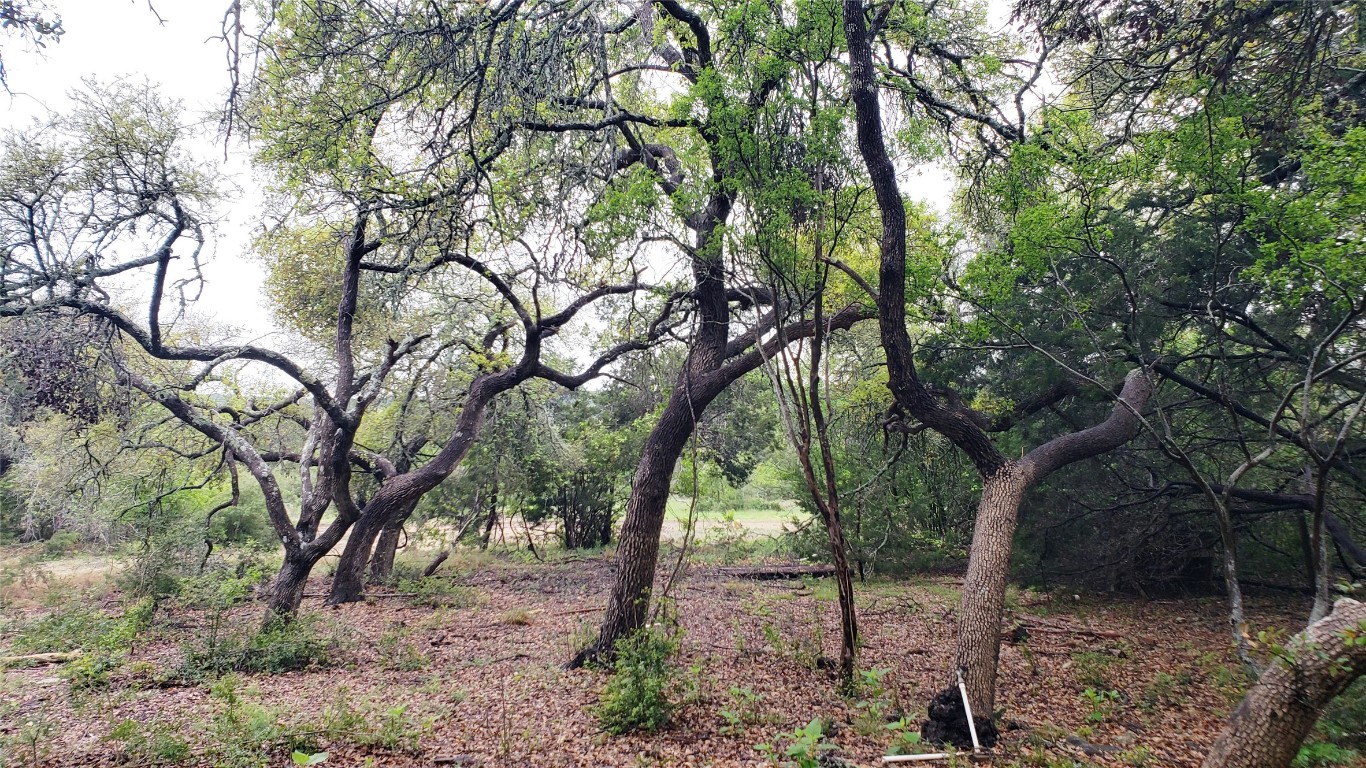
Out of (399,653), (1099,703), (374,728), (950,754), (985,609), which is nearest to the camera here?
(950,754)

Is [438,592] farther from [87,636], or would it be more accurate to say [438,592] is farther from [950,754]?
[950,754]

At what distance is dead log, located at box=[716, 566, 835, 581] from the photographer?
483 inches

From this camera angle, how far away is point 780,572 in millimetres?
12383

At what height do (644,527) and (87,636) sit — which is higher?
(644,527)

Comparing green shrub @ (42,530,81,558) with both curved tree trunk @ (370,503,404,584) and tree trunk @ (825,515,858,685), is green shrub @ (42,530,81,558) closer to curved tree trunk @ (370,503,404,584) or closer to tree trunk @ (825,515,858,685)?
curved tree trunk @ (370,503,404,584)

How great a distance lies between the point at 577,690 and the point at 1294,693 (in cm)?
472

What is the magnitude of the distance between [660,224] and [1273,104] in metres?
5.73

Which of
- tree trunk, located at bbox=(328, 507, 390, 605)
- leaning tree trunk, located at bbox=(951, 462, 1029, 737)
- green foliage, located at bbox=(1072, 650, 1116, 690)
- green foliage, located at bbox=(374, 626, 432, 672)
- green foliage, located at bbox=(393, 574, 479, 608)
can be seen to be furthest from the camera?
green foliage, located at bbox=(393, 574, 479, 608)

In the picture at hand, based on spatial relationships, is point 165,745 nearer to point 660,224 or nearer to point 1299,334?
point 660,224

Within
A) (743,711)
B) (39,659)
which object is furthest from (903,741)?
(39,659)

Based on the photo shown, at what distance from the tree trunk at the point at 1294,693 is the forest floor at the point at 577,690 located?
0.87m

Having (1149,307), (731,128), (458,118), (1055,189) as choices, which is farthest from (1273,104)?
(458,118)

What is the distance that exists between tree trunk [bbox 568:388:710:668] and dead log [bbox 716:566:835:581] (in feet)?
21.1

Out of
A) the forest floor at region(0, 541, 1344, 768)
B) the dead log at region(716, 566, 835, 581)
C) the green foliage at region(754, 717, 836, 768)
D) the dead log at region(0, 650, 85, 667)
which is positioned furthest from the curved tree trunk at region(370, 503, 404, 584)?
the green foliage at region(754, 717, 836, 768)
